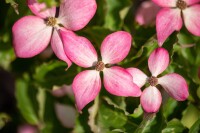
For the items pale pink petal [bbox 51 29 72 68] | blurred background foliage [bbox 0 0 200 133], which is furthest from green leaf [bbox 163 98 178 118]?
pale pink petal [bbox 51 29 72 68]

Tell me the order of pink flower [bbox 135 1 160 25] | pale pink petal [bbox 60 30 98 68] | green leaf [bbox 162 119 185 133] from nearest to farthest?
pale pink petal [bbox 60 30 98 68] → green leaf [bbox 162 119 185 133] → pink flower [bbox 135 1 160 25]

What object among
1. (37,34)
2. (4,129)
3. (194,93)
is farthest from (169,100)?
(4,129)

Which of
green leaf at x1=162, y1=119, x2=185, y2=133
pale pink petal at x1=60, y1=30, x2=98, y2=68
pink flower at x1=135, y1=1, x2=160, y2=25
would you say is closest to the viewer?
pale pink petal at x1=60, y1=30, x2=98, y2=68

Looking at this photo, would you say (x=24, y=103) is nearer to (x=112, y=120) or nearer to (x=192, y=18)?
(x=112, y=120)

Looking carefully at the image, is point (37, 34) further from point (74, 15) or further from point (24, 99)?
point (24, 99)

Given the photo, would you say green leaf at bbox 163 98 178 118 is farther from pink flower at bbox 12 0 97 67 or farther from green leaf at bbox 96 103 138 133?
pink flower at bbox 12 0 97 67

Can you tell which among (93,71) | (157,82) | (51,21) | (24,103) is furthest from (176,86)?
(24,103)
